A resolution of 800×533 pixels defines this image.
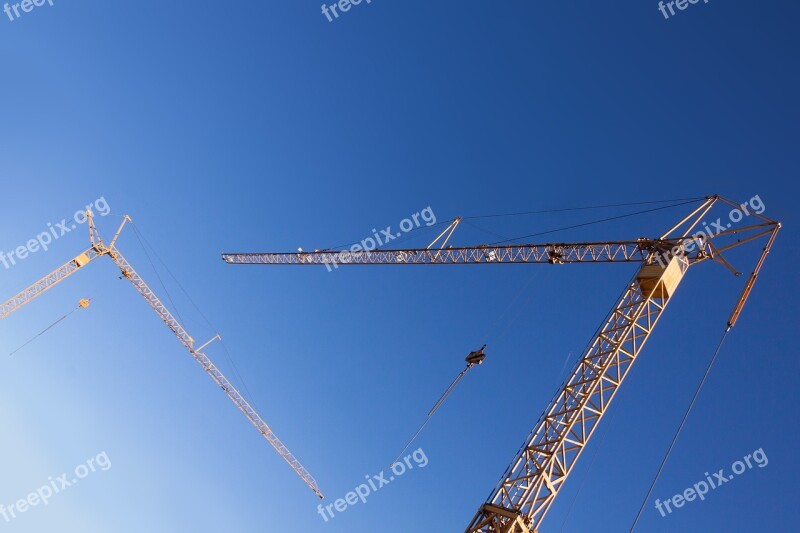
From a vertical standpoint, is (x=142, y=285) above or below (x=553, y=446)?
above

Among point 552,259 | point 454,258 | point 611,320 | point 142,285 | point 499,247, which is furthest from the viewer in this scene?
point 142,285

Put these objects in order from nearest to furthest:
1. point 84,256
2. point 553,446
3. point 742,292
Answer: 1. point 553,446
2. point 742,292
3. point 84,256

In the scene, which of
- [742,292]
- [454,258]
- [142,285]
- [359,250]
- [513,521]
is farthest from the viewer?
[142,285]

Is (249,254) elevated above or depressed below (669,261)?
above

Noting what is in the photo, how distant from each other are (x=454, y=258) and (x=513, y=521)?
30.1m

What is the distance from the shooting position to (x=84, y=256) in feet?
243

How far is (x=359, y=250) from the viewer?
6066 cm

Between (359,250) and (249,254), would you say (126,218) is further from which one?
(359,250)

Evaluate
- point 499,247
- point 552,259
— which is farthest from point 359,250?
point 552,259

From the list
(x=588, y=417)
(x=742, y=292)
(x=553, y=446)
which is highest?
(x=742, y=292)

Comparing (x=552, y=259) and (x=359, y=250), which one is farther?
(x=359, y=250)

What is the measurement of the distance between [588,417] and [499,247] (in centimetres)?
2190

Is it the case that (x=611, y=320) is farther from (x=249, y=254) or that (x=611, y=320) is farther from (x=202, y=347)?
(x=202, y=347)

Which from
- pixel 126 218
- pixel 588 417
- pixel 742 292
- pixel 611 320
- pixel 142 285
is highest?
pixel 126 218
